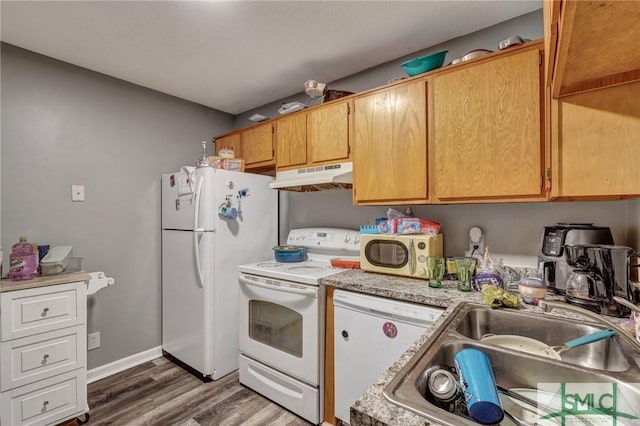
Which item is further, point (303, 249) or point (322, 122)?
point (303, 249)

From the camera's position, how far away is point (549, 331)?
1040 mm

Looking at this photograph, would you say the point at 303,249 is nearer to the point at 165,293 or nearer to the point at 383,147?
the point at 383,147

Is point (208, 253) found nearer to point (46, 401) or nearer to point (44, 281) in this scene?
point (44, 281)

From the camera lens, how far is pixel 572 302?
1189mm

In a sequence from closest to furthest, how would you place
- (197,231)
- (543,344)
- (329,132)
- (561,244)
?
(543,344) → (561,244) → (329,132) → (197,231)

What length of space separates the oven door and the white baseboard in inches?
38.8

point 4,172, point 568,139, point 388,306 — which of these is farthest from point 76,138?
point 568,139

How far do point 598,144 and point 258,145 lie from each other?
2.17 m

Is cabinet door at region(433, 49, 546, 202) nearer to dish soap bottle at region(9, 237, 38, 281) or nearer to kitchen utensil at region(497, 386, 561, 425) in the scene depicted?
kitchen utensil at region(497, 386, 561, 425)

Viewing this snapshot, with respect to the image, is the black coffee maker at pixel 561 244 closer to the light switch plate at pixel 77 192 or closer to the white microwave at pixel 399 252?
the white microwave at pixel 399 252

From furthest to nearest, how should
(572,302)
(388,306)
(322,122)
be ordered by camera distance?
(322,122)
(388,306)
(572,302)

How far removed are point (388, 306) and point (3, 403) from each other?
6.65 feet

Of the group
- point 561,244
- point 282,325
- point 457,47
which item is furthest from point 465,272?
point 457,47

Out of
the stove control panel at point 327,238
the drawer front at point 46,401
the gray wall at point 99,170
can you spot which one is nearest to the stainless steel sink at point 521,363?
the stove control panel at point 327,238
